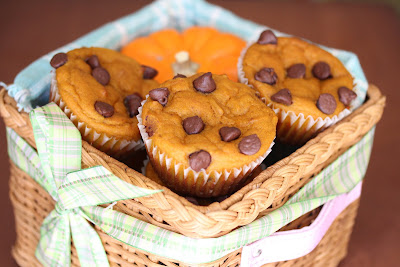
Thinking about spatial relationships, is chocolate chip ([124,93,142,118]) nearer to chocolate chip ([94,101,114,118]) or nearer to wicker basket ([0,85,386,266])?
chocolate chip ([94,101,114,118])

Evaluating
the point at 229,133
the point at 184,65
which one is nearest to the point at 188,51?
the point at 184,65

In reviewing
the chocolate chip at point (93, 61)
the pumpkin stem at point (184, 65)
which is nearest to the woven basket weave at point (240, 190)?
the chocolate chip at point (93, 61)

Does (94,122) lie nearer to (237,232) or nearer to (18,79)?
(18,79)

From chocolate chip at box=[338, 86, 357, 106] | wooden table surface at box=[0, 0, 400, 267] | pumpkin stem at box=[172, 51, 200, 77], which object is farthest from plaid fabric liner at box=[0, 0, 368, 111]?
wooden table surface at box=[0, 0, 400, 267]

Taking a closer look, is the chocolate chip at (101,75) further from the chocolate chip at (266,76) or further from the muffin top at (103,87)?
the chocolate chip at (266,76)

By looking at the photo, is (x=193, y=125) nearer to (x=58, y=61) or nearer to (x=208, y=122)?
(x=208, y=122)

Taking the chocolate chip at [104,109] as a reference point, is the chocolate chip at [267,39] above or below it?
above
